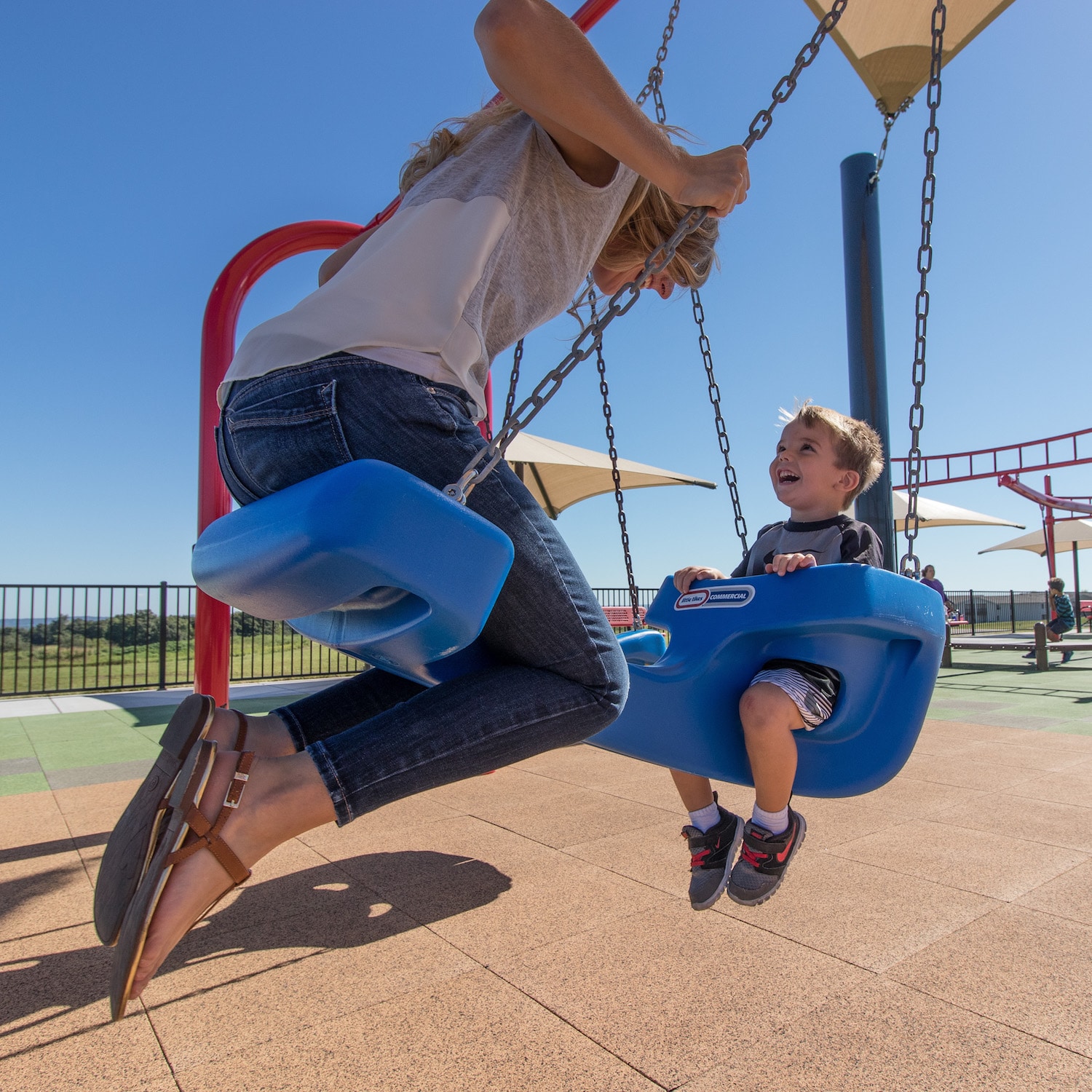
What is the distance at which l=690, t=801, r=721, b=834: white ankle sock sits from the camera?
1.83m

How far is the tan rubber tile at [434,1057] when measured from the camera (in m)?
1.56

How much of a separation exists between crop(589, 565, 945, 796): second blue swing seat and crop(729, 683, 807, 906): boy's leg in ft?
0.30

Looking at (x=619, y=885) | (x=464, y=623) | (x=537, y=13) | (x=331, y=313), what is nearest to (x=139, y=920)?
(x=464, y=623)

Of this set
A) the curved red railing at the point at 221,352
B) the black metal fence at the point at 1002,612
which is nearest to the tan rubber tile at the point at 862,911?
the curved red railing at the point at 221,352

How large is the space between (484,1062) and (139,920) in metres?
0.97

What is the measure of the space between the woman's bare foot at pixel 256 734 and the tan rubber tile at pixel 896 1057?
3.37 feet

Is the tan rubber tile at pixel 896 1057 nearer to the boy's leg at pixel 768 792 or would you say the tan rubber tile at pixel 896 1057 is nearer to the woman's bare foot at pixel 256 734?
the boy's leg at pixel 768 792

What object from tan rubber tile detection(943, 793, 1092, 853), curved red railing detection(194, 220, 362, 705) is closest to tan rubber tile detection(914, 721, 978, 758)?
tan rubber tile detection(943, 793, 1092, 853)

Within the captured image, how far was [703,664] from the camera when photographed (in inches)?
66.0

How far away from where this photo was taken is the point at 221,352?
3.63m

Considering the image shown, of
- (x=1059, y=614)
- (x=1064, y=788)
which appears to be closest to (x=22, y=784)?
(x=1064, y=788)

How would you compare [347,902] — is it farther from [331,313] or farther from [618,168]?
[618,168]

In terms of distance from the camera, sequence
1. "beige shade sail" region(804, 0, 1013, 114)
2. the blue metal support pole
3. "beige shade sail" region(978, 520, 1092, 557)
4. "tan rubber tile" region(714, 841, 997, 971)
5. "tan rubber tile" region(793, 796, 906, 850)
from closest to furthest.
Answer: "tan rubber tile" region(714, 841, 997, 971) → "tan rubber tile" region(793, 796, 906, 850) → the blue metal support pole → "beige shade sail" region(804, 0, 1013, 114) → "beige shade sail" region(978, 520, 1092, 557)

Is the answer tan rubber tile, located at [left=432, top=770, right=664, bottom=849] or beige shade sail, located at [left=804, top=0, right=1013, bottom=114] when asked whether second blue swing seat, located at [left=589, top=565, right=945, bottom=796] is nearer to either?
tan rubber tile, located at [left=432, top=770, right=664, bottom=849]
